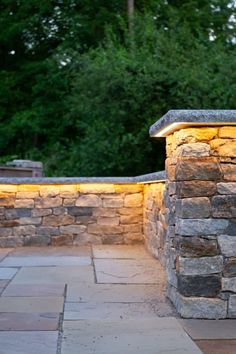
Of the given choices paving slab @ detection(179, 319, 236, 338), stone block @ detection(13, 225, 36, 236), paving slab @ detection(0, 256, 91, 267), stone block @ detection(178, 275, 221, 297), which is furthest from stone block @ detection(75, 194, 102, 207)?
paving slab @ detection(179, 319, 236, 338)

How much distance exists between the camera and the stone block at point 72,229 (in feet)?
26.1

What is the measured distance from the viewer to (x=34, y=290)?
487 centimetres

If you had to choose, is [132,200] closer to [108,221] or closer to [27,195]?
[108,221]

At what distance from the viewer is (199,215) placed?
4.06 meters

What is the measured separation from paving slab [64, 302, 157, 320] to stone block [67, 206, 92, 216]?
3.62 metres

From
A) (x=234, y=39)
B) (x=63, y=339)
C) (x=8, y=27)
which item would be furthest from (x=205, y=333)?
(x=8, y=27)

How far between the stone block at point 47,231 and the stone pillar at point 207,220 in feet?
13.5

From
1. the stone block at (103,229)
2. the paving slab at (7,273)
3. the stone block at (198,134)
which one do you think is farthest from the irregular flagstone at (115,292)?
the stone block at (103,229)

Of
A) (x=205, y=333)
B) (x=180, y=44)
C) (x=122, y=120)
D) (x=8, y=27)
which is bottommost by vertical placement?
(x=205, y=333)

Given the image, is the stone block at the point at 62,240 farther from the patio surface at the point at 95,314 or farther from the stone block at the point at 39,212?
the patio surface at the point at 95,314

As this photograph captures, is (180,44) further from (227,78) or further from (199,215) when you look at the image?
(199,215)

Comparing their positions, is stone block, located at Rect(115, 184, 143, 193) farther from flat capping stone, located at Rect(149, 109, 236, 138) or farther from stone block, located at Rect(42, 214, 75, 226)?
flat capping stone, located at Rect(149, 109, 236, 138)

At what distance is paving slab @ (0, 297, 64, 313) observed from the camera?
4176mm

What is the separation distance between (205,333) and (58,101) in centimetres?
1379
